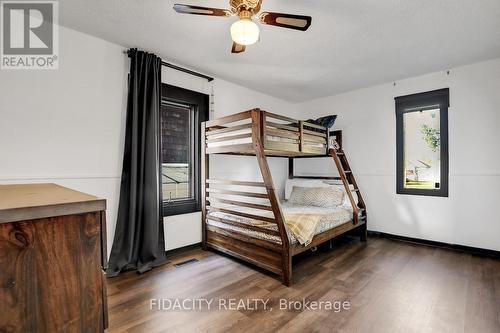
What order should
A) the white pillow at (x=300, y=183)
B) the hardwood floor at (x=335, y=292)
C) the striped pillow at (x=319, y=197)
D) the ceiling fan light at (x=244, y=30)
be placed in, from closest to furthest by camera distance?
the ceiling fan light at (x=244, y=30) → the hardwood floor at (x=335, y=292) → the striped pillow at (x=319, y=197) → the white pillow at (x=300, y=183)

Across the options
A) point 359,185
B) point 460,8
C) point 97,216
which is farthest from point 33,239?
point 359,185

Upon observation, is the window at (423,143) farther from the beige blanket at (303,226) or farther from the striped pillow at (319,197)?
the beige blanket at (303,226)

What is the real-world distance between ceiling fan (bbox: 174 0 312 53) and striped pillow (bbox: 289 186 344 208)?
2.54 metres

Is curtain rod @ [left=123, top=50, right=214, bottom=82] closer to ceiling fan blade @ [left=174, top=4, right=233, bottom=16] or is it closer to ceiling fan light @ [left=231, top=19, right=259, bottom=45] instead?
ceiling fan blade @ [left=174, top=4, right=233, bottom=16]

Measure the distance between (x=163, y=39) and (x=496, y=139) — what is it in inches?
159

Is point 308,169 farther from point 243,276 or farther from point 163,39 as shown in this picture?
point 163,39

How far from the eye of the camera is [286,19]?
166cm

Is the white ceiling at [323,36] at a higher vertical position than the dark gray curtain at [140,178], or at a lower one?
higher

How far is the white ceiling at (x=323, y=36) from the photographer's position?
1.95 metres

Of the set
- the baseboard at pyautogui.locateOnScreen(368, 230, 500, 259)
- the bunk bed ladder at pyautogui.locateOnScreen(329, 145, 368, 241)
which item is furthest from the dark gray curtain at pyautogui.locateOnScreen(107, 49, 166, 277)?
the baseboard at pyautogui.locateOnScreen(368, 230, 500, 259)

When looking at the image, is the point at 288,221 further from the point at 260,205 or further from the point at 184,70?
the point at 184,70

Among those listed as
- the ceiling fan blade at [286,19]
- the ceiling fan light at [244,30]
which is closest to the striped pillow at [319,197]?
the ceiling fan blade at [286,19]

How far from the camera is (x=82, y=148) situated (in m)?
2.35
